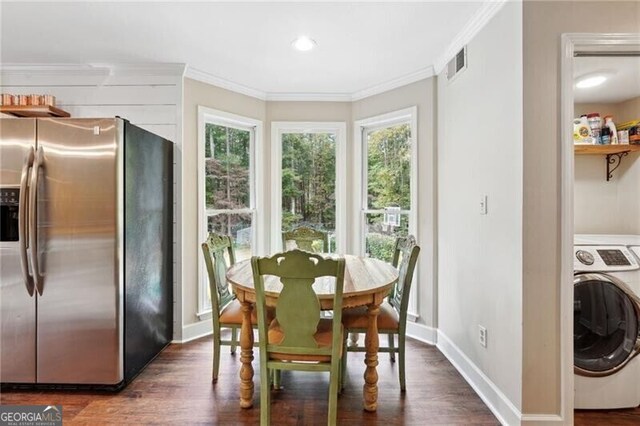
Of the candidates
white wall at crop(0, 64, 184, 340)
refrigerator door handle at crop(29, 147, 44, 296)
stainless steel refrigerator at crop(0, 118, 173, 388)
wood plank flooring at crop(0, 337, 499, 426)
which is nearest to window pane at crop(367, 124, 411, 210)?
wood plank flooring at crop(0, 337, 499, 426)

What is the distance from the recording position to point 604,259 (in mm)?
1875

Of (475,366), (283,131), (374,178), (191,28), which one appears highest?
(191,28)

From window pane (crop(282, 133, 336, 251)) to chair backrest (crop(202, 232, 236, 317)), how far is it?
1.16 meters

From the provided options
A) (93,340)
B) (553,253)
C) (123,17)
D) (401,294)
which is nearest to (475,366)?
(401,294)

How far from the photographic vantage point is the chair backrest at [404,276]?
2.10 meters

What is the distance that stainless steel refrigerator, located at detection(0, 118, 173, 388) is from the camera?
2059 millimetres

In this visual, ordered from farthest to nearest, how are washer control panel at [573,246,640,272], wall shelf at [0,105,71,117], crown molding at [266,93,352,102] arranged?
crown molding at [266,93,352,102] → wall shelf at [0,105,71,117] → washer control panel at [573,246,640,272]

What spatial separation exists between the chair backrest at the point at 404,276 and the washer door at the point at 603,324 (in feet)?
2.96

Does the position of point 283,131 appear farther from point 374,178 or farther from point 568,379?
point 568,379

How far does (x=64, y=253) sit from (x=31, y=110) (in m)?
1.59

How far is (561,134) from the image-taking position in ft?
5.53

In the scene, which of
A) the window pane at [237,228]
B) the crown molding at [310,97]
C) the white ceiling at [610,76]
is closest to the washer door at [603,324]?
the white ceiling at [610,76]

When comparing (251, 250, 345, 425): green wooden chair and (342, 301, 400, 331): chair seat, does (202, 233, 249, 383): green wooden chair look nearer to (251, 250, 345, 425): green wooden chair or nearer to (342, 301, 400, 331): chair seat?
(251, 250, 345, 425): green wooden chair

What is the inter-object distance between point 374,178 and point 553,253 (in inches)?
78.4
